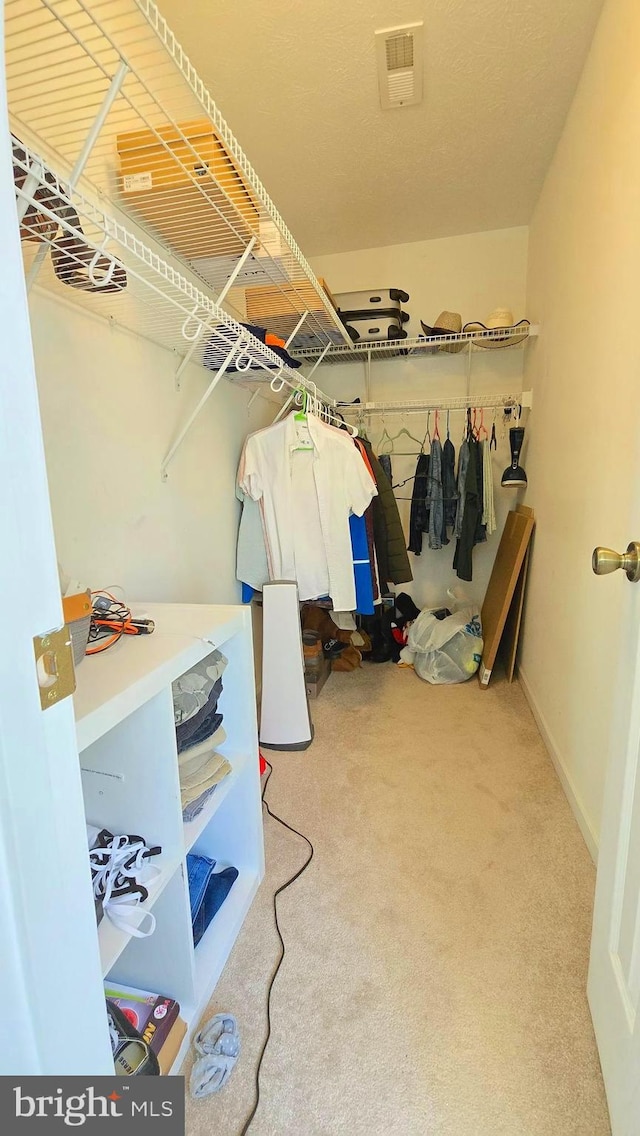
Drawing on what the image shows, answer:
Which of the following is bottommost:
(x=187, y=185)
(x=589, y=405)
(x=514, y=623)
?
(x=514, y=623)

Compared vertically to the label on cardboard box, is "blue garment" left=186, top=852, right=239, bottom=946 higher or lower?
lower

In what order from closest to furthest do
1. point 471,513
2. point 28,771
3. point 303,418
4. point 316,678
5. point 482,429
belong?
point 28,771
point 303,418
point 316,678
point 471,513
point 482,429

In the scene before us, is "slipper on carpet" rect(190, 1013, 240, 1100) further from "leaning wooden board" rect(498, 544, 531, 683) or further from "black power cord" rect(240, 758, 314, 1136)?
"leaning wooden board" rect(498, 544, 531, 683)

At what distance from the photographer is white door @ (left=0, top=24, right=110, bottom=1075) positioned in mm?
461

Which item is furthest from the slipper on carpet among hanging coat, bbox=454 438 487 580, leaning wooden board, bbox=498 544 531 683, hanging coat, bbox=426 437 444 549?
hanging coat, bbox=426 437 444 549

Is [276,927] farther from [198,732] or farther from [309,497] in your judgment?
[309,497]

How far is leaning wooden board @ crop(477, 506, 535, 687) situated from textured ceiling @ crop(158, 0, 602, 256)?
1.70 meters

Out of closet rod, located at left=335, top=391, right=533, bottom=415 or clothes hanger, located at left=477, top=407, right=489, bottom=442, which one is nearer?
closet rod, located at left=335, top=391, right=533, bottom=415

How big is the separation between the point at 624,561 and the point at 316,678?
6.79ft

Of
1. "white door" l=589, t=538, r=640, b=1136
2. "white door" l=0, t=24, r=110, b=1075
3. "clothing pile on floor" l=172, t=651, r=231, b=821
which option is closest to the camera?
"white door" l=0, t=24, r=110, b=1075

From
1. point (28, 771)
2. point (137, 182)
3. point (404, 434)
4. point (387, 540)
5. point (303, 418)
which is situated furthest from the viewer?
point (404, 434)

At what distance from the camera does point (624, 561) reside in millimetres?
877

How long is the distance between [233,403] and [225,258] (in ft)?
2.21

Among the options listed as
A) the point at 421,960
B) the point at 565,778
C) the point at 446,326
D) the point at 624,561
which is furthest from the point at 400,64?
the point at 421,960
